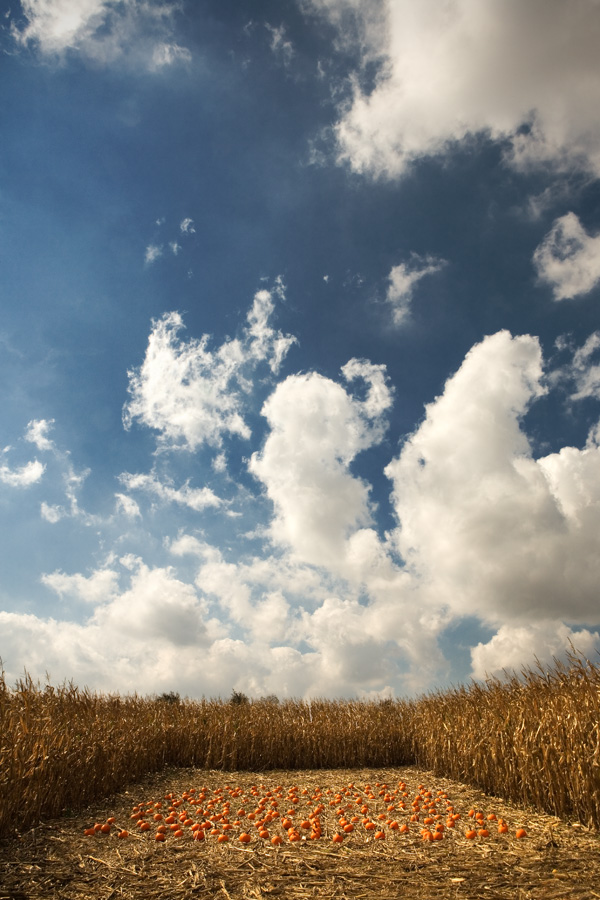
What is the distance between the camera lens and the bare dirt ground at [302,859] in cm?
595

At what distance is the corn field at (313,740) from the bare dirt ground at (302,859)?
0.55m

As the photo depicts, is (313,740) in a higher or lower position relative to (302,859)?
higher

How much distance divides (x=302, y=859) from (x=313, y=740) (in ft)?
33.6

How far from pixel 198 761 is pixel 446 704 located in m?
7.43

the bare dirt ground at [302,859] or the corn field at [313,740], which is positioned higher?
the corn field at [313,740]

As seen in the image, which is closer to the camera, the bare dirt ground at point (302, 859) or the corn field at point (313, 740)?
the bare dirt ground at point (302, 859)

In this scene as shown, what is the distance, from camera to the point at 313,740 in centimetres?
1623

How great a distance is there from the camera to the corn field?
8.75m

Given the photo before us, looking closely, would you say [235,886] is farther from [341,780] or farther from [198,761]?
[198,761]

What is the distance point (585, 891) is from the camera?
584cm

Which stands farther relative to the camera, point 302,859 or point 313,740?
point 313,740

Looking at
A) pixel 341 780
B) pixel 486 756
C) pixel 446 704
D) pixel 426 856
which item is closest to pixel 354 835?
pixel 426 856

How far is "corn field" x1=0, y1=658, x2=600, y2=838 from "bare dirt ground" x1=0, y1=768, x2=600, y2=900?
1.82 feet

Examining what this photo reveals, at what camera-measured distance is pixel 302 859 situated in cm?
672
